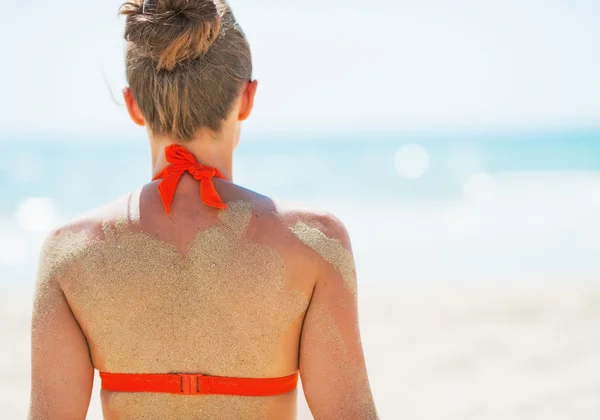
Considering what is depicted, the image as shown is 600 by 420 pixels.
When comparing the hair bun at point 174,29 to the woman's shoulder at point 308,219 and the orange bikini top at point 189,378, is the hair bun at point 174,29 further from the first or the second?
the woman's shoulder at point 308,219

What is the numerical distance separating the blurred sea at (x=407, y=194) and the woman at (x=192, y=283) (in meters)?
0.40

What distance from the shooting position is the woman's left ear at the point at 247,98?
5.88ft

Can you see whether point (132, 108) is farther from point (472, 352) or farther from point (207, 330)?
point (472, 352)

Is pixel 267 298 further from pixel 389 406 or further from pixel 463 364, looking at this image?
pixel 463 364

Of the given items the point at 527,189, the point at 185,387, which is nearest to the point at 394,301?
the point at 185,387

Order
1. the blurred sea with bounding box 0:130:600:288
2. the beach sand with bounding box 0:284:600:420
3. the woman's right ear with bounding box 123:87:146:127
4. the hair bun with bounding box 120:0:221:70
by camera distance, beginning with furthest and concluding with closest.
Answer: the blurred sea with bounding box 0:130:600:288 < the beach sand with bounding box 0:284:600:420 < the woman's right ear with bounding box 123:87:146:127 < the hair bun with bounding box 120:0:221:70

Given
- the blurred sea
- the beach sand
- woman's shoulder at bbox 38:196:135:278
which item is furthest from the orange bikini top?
the beach sand

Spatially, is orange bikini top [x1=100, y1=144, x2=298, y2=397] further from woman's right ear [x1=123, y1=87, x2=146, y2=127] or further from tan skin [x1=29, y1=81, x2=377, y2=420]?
woman's right ear [x1=123, y1=87, x2=146, y2=127]

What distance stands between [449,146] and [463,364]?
31490 mm

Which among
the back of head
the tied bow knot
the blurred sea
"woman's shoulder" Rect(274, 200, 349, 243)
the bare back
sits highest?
the back of head

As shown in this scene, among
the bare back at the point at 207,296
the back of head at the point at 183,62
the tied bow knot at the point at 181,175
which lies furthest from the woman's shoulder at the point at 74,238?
the back of head at the point at 183,62

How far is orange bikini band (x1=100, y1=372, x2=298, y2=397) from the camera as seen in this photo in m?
1.70

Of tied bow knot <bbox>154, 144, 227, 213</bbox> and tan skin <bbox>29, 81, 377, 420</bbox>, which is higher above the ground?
tied bow knot <bbox>154, 144, 227, 213</bbox>

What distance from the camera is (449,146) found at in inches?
1414
